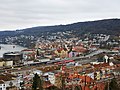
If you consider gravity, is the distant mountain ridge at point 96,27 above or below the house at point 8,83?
below

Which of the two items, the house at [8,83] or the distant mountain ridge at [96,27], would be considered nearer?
the house at [8,83]

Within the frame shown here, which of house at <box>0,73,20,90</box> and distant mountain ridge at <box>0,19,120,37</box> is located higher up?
house at <box>0,73,20,90</box>

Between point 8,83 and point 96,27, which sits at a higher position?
point 8,83

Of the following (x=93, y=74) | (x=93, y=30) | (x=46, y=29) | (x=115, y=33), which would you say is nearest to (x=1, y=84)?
(x=93, y=74)

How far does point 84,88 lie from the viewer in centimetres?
1653

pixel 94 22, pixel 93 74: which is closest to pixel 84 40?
pixel 94 22

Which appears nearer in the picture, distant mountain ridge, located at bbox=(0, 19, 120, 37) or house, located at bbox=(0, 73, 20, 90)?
house, located at bbox=(0, 73, 20, 90)

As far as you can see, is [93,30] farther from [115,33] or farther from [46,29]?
[46,29]

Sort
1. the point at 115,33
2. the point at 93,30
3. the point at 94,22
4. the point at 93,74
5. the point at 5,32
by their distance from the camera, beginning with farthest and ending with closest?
the point at 5,32 → the point at 94,22 → the point at 93,30 → the point at 115,33 → the point at 93,74

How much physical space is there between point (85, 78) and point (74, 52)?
28.5m

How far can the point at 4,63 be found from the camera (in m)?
34.8

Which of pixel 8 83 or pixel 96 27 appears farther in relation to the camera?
pixel 96 27

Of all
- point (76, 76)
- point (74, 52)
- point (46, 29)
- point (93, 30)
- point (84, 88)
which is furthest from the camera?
point (46, 29)

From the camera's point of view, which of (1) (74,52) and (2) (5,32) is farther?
(2) (5,32)
